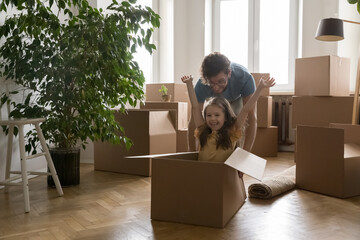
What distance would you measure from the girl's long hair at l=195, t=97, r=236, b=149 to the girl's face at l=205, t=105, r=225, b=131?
0.02m

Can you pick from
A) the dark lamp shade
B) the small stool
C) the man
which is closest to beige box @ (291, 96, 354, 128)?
the dark lamp shade

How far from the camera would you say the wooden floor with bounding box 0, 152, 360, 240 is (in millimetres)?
1860

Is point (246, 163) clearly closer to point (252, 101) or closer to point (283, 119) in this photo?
point (252, 101)

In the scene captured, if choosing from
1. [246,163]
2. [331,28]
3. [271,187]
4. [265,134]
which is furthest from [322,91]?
[246,163]

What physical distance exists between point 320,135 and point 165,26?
2.99 m

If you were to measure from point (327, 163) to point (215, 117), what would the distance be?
949 mm

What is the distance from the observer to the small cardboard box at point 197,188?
1.90m

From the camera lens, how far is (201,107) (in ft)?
8.05

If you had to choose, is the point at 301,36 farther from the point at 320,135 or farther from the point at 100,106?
the point at 100,106

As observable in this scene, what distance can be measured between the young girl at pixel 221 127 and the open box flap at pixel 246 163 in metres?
0.16

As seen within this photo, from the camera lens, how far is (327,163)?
2.62 meters

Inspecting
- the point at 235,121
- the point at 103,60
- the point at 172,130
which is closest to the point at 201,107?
the point at 235,121

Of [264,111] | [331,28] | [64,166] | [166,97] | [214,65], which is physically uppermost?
[331,28]

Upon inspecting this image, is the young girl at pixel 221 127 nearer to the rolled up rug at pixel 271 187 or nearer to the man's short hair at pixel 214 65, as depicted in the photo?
the man's short hair at pixel 214 65
